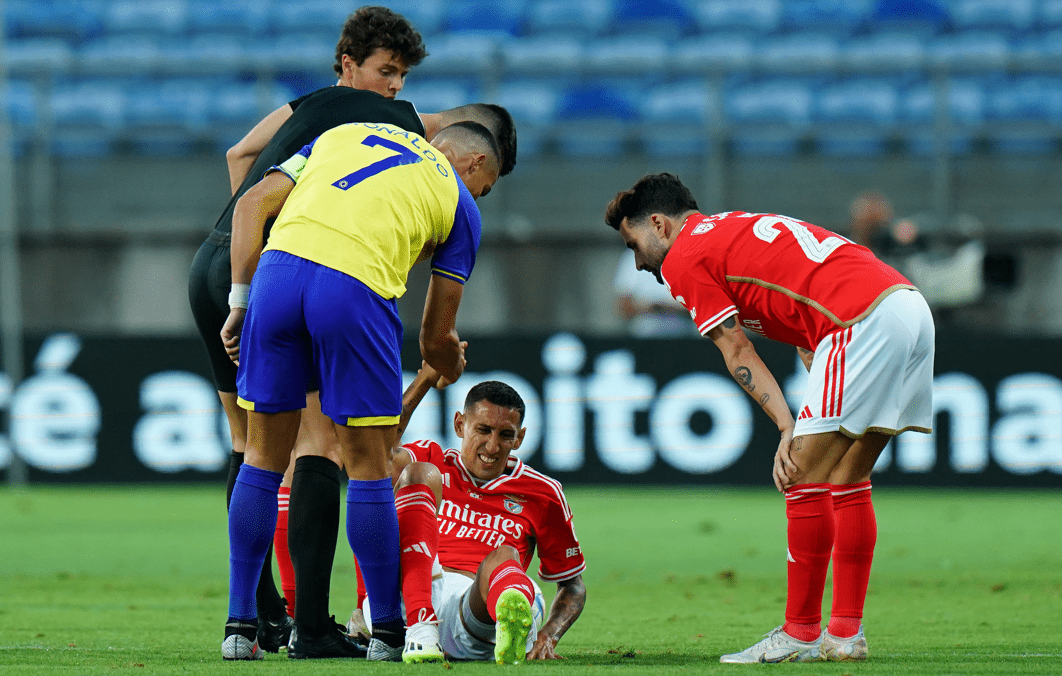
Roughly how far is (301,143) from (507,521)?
4.68 feet

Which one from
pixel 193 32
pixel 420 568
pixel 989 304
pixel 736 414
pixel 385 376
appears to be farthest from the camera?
pixel 193 32

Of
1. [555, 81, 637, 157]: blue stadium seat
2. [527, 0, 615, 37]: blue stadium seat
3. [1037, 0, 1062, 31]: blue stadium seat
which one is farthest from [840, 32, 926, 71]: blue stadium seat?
[527, 0, 615, 37]: blue stadium seat

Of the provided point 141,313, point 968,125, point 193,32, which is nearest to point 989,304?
point 968,125

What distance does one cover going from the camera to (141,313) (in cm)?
1116

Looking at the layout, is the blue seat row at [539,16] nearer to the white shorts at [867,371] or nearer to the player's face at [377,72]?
the player's face at [377,72]

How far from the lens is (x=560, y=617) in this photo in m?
4.13

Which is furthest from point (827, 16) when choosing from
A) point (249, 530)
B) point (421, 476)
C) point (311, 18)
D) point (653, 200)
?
point (249, 530)

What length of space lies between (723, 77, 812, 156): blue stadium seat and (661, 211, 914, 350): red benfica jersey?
7424 mm

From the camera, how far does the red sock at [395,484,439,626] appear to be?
365 centimetres

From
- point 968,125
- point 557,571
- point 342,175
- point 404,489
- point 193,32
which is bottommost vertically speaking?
point 557,571

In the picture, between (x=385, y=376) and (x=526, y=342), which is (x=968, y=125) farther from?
(x=385, y=376)

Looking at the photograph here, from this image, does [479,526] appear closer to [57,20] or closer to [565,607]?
[565,607]

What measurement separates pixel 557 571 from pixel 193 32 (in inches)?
460

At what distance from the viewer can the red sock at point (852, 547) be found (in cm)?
385
